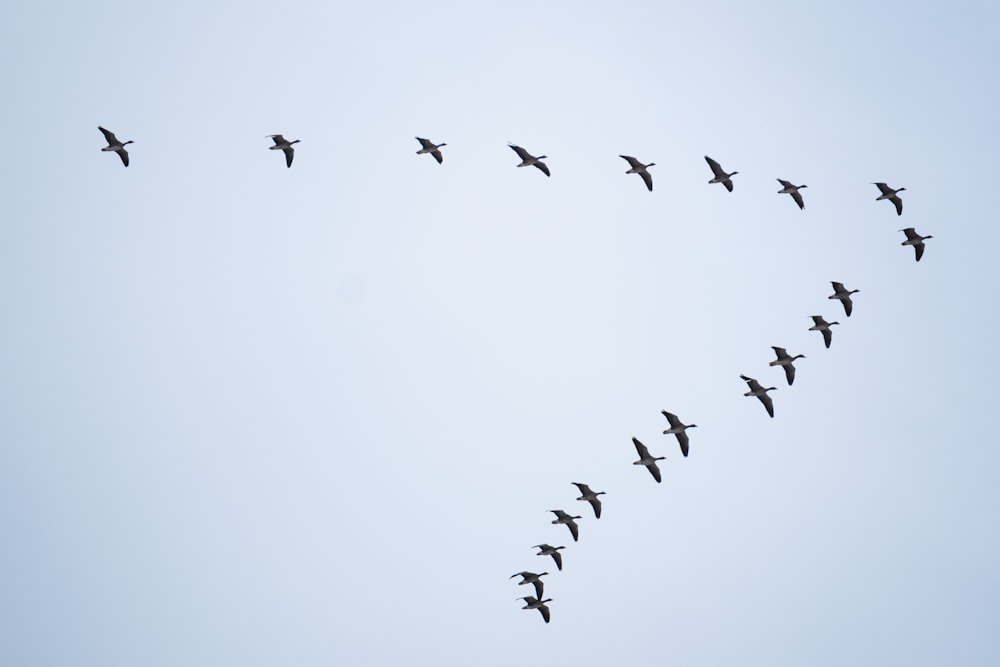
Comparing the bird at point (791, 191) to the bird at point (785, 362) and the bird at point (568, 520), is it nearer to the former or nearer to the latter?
the bird at point (785, 362)

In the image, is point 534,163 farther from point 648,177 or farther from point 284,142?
point 284,142

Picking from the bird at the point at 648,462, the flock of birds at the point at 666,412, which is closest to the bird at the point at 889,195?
the flock of birds at the point at 666,412

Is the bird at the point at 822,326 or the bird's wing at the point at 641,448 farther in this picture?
the bird at the point at 822,326

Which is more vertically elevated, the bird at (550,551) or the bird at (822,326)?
the bird at (822,326)

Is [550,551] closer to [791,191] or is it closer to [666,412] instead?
[666,412]

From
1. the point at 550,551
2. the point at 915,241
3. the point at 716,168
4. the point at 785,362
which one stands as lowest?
the point at 550,551

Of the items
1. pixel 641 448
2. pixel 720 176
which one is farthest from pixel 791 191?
pixel 641 448

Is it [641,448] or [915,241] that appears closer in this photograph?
[641,448]

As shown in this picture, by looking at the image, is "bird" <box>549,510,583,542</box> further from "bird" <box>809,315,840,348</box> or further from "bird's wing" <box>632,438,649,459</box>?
"bird" <box>809,315,840,348</box>

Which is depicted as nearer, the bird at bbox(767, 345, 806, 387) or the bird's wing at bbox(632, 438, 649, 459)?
the bird's wing at bbox(632, 438, 649, 459)

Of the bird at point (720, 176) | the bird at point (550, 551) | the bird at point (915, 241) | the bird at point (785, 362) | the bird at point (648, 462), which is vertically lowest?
the bird at point (550, 551)

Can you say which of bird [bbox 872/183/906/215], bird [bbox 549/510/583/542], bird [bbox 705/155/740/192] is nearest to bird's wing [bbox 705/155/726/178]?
bird [bbox 705/155/740/192]

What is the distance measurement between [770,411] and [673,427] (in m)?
6.44

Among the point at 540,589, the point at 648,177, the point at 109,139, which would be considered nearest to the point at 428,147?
the point at 648,177
